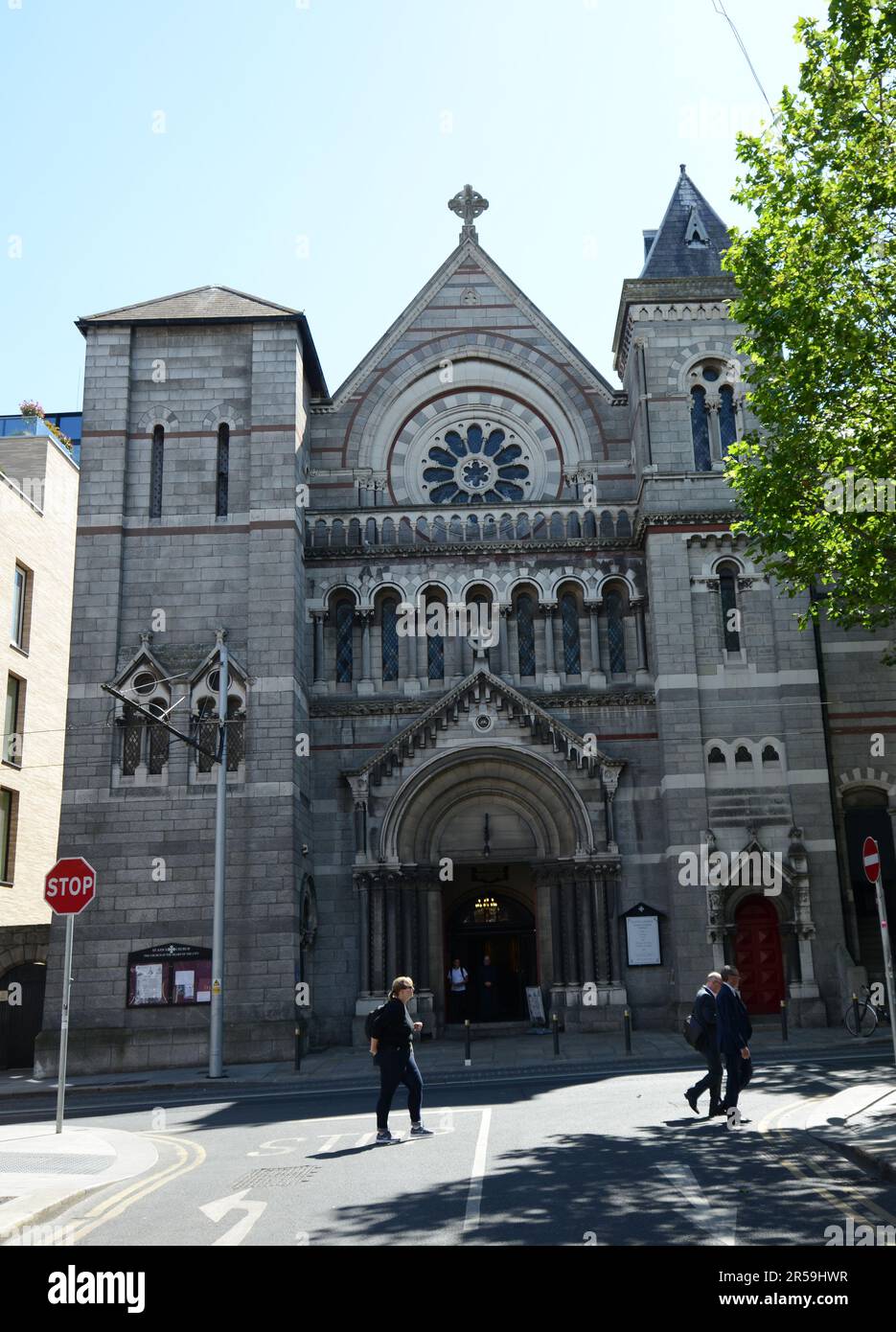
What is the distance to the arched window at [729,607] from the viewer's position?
2923 centimetres

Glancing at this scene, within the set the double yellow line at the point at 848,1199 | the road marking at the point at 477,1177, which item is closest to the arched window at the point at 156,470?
the road marking at the point at 477,1177

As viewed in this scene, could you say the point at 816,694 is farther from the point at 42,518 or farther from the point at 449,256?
the point at 42,518

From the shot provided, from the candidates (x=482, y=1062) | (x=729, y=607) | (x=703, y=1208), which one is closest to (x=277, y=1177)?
(x=703, y=1208)

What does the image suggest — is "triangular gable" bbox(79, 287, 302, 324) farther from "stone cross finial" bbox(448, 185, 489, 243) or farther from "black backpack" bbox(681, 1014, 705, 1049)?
"black backpack" bbox(681, 1014, 705, 1049)

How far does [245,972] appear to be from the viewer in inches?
1020

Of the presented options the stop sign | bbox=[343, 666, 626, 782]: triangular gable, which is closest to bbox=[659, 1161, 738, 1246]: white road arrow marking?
the stop sign

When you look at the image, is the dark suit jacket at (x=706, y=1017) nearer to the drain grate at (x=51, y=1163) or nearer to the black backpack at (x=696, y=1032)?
the black backpack at (x=696, y=1032)

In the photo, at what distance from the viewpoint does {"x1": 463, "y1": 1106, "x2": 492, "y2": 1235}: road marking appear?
9.05m

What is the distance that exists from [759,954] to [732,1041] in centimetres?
1438

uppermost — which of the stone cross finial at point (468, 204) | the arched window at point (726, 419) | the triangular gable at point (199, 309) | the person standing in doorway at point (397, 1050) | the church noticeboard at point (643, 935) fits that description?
the stone cross finial at point (468, 204)

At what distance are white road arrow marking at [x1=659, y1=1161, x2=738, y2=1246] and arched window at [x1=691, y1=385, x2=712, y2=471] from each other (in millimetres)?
22133

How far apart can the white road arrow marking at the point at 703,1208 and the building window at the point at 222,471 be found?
2172cm
